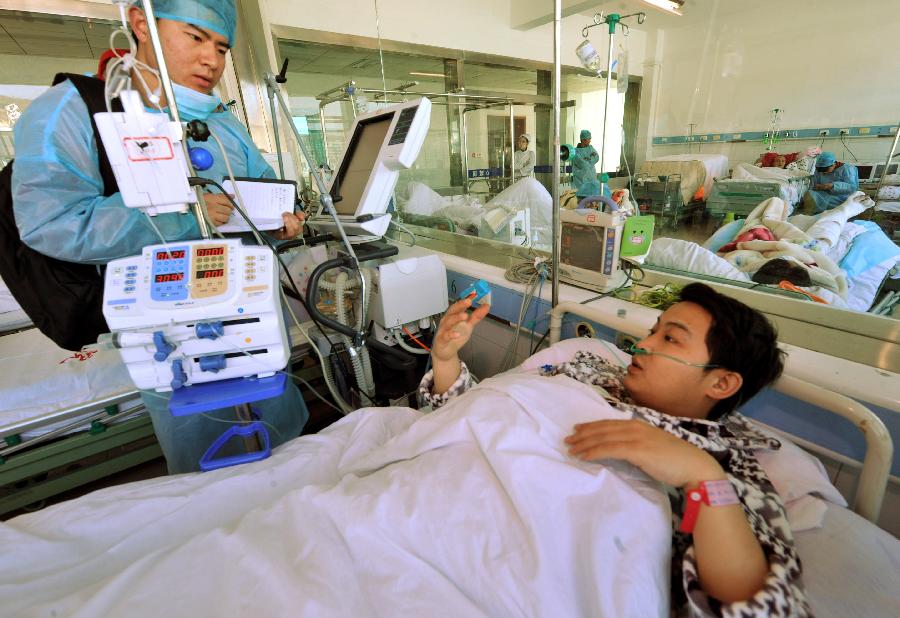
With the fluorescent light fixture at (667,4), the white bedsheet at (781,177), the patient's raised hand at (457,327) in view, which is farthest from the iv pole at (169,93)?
the white bedsheet at (781,177)

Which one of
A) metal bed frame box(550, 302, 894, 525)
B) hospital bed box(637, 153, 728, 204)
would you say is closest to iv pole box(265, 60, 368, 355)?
metal bed frame box(550, 302, 894, 525)

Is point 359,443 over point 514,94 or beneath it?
beneath

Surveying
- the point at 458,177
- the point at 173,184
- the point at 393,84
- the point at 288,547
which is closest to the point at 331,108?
the point at 393,84

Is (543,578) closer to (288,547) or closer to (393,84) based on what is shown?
(288,547)

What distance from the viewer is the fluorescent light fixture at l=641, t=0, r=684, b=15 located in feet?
5.76

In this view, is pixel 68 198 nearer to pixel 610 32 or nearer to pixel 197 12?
pixel 197 12

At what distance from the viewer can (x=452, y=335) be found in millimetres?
1122

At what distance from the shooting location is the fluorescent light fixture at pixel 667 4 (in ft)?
5.76

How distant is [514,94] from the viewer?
142 inches

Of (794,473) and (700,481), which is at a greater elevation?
(700,481)

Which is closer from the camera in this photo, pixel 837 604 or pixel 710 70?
pixel 837 604

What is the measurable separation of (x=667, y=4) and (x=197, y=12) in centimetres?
188

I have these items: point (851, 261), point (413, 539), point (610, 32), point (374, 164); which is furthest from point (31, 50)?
point (851, 261)

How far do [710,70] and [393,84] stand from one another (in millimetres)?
3143
